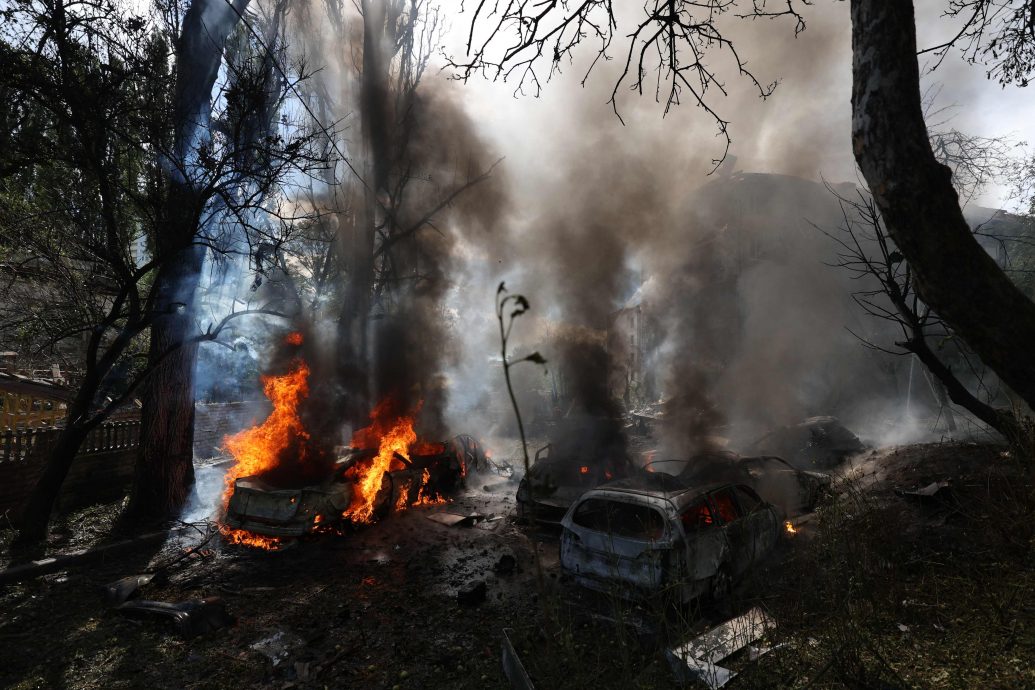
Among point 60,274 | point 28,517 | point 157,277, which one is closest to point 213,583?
point 28,517

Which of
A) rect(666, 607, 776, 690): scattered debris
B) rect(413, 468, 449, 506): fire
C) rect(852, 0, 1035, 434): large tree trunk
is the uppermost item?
rect(852, 0, 1035, 434): large tree trunk

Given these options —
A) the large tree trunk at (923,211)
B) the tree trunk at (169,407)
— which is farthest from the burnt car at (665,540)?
the tree trunk at (169,407)

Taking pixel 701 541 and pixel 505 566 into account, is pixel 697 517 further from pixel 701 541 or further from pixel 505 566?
pixel 505 566

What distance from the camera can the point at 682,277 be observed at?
74.1ft

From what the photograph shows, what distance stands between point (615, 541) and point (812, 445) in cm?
1091

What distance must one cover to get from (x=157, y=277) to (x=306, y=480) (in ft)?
14.5

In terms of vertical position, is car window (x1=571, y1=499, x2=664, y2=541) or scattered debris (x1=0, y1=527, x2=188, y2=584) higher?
car window (x1=571, y1=499, x2=664, y2=541)

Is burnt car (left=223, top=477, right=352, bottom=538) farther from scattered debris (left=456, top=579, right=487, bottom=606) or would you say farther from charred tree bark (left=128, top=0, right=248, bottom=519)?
scattered debris (left=456, top=579, right=487, bottom=606)

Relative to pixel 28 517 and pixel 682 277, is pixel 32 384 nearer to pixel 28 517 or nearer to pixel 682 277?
pixel 28 517

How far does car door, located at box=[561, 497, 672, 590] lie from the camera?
Result: 16.9ft

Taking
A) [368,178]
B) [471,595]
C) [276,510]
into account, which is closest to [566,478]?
[471,595]

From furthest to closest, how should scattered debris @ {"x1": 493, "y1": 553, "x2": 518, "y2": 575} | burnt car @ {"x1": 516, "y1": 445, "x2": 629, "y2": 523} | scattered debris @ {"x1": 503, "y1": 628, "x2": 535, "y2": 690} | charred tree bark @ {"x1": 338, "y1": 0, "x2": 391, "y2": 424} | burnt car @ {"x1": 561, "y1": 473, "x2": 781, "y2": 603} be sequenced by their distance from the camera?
charred tree bark @ {"x1": 338, "y1": 0, "x2": 391, "y2": 424} < burnt car @ {"x1": 516, "y1": 445, "x2": 629, "y2": 523} < scattered debris @ {"x1": 493, "y1": 553, "x2": 518, "y2": 575} < burnt car @ {"x1": 561, "y1": 473, "x2": 781, "y2": 603} < scattered debris @ {"x1": 503, "y1": 628, "x2": 535, "y2": 690}

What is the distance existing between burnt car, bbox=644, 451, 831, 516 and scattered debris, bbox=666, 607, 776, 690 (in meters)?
5.00

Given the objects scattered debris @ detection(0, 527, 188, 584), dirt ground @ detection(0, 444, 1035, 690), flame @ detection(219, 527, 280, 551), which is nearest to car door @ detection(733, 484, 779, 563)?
dirt ground @ detection(0, 444, 1035, 690)
